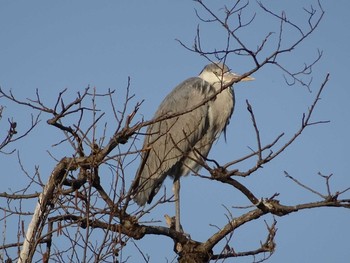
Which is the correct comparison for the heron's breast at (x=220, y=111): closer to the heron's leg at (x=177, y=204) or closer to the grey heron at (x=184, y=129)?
the grey heron at (x=184, y=129)

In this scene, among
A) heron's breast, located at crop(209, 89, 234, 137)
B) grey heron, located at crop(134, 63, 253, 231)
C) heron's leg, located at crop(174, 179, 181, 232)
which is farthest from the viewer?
heron's breast, located at crop(209, 89, 234, 137)

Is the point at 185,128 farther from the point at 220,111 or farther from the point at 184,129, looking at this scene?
the point at 220,111

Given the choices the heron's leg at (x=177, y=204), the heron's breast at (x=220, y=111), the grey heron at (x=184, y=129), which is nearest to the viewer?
the heron's leg at (x=177, y=204)

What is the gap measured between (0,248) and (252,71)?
1962mm

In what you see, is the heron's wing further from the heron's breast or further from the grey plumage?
the heron's breast

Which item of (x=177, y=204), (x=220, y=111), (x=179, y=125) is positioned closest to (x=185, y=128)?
(x=179, y=125)

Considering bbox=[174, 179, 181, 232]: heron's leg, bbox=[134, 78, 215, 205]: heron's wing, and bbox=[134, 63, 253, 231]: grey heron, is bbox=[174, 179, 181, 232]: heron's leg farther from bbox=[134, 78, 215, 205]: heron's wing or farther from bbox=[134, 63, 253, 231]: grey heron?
bbox=[134, 78, 215, 205]: heron's wing

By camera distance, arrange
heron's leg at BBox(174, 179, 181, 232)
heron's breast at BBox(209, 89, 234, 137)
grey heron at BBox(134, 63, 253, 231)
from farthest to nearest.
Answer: heron's breast at BBox(209, 89, 234, 137) < grey heron at BBox(134, 63, 253, 231) < heron's leg at BBox(174, 179, 181, 232)

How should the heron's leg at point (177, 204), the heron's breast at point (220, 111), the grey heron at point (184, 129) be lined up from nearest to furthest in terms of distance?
the heron's leg at point (177, 204)
the grey heron at point (184, 129)
the heron's breast at point (220, 111)

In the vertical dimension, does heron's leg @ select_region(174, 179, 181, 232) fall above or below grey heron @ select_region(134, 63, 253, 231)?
below

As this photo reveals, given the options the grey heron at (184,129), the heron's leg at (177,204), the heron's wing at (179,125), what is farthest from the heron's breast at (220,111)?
the heron's leg at (177,204)

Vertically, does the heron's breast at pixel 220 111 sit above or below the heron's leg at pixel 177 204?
above

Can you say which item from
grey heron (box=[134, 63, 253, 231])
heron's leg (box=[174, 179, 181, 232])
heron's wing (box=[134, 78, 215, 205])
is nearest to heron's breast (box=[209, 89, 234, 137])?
grey heron (box=[134, 63, 253, 231])

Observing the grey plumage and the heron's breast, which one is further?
the heron's breast
